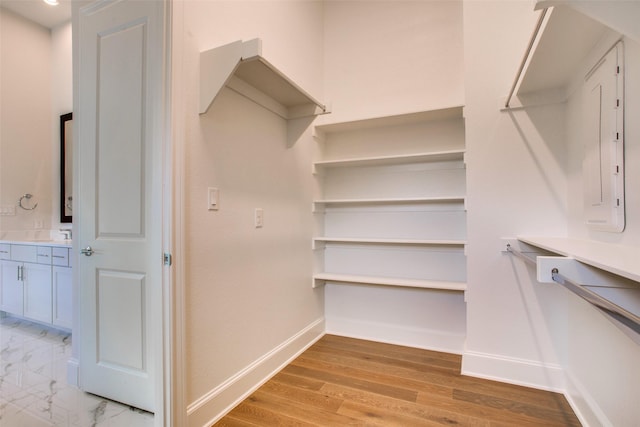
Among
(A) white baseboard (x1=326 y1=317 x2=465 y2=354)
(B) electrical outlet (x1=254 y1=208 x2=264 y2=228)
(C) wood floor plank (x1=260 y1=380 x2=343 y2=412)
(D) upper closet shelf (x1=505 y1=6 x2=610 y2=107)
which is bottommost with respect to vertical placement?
(C) wood floor plank (x1=260 y1=380 x2=343 y2=412)

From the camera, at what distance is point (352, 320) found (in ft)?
9.58

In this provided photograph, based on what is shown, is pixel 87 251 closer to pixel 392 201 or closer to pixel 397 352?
pixel 392 201

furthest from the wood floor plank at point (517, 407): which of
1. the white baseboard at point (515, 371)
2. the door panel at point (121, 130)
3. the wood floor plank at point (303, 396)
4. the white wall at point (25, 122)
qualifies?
the white wall at point (25, 122)

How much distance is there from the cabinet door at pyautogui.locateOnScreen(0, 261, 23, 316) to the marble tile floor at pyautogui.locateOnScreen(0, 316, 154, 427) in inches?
25.1

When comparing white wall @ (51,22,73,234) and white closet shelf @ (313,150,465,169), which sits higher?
white wall @ (51,22,73,234)

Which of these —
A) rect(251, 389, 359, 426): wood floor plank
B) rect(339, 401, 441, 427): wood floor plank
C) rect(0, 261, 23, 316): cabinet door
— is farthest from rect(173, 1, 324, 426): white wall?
rect(0, 261, 23, 316): cabinet door

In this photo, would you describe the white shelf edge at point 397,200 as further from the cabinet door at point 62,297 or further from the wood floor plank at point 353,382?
the cabinet door at point 62,297

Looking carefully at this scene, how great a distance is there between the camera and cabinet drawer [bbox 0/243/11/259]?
10.7 ft

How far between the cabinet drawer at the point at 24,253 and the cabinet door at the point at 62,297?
343 mm

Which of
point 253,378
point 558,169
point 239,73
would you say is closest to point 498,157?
point 558,169

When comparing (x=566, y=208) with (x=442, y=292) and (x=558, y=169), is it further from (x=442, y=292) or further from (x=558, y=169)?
(x=442, y=292)

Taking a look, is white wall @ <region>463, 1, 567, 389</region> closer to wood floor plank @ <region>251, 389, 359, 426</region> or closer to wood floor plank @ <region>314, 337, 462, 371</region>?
wood floor plank @ <region>314, 337, 462, 371</region>

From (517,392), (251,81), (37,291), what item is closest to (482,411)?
(517,392)

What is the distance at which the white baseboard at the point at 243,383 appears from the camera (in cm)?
161
